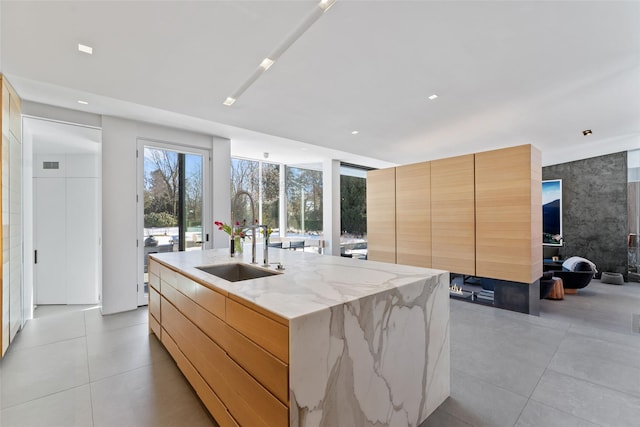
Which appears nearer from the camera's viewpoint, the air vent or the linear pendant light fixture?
the linear pendant light fixture

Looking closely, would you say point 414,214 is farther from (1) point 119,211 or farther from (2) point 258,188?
(1) point 119,211

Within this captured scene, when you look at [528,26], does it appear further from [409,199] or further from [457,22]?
[409,199]

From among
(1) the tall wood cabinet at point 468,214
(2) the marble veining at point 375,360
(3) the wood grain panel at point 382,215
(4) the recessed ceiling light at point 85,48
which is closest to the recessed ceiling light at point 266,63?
(4) the recessed ceiling light at point 85,48

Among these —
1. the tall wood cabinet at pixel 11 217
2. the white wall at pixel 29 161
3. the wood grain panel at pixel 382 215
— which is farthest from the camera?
the wood grain panel at pixel 382 215

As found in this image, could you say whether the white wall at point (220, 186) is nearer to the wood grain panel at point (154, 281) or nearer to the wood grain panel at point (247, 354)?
the wood grain panel at point (154, 281)

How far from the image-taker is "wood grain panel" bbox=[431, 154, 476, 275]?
4113mm

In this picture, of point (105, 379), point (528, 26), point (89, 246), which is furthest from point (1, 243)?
point (528, 26)

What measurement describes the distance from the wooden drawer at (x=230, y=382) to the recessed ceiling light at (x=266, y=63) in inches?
89.8

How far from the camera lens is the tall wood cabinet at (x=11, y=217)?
2.68m

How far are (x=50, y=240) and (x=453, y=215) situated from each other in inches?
253

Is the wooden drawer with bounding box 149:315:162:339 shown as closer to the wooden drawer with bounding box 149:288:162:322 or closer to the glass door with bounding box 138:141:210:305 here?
the wooden drawer with bounding box 149:288:162:322

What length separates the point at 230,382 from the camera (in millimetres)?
1505

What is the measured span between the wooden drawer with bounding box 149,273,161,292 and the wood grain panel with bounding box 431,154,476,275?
12.7 feet

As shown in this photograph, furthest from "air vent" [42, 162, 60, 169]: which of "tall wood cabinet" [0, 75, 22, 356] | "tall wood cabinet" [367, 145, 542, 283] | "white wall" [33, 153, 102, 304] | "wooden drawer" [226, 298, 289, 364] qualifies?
"tall wood cabinet" [367, 145, 542, 283]
